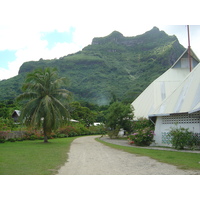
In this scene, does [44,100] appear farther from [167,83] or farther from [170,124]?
[167,83]

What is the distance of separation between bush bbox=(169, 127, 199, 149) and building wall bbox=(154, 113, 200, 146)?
0.53m

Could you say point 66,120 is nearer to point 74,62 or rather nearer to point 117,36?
point 74,62

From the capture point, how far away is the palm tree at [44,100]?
65.4 feet

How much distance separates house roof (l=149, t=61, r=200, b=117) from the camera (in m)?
14.3

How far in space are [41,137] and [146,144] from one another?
15.1 meters

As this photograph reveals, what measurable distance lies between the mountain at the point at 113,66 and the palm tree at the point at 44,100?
140 ft

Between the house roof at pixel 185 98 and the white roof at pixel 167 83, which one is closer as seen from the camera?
the house roof at pixel 185 98

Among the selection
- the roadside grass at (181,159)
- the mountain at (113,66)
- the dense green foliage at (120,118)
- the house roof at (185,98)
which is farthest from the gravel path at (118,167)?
the mountain at (113,66)

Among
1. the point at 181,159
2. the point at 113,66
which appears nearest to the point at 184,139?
the point at 181,159

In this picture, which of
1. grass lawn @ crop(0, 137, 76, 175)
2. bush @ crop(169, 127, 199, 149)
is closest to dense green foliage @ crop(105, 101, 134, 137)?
bush @ crop(169, 127, 199, 149)

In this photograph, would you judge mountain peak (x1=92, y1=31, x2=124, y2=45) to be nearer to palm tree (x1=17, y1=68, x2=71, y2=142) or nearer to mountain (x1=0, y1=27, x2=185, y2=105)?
mountain (x1=0, y1=27, x2=185, y2=105)

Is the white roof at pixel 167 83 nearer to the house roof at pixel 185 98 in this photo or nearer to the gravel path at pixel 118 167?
the house roof at pixel 185 98

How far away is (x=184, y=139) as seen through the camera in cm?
1391

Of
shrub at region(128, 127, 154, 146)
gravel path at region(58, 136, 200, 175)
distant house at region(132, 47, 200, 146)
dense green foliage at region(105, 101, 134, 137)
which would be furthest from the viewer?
dense green foliage at region(105, 101, 134, 137)
